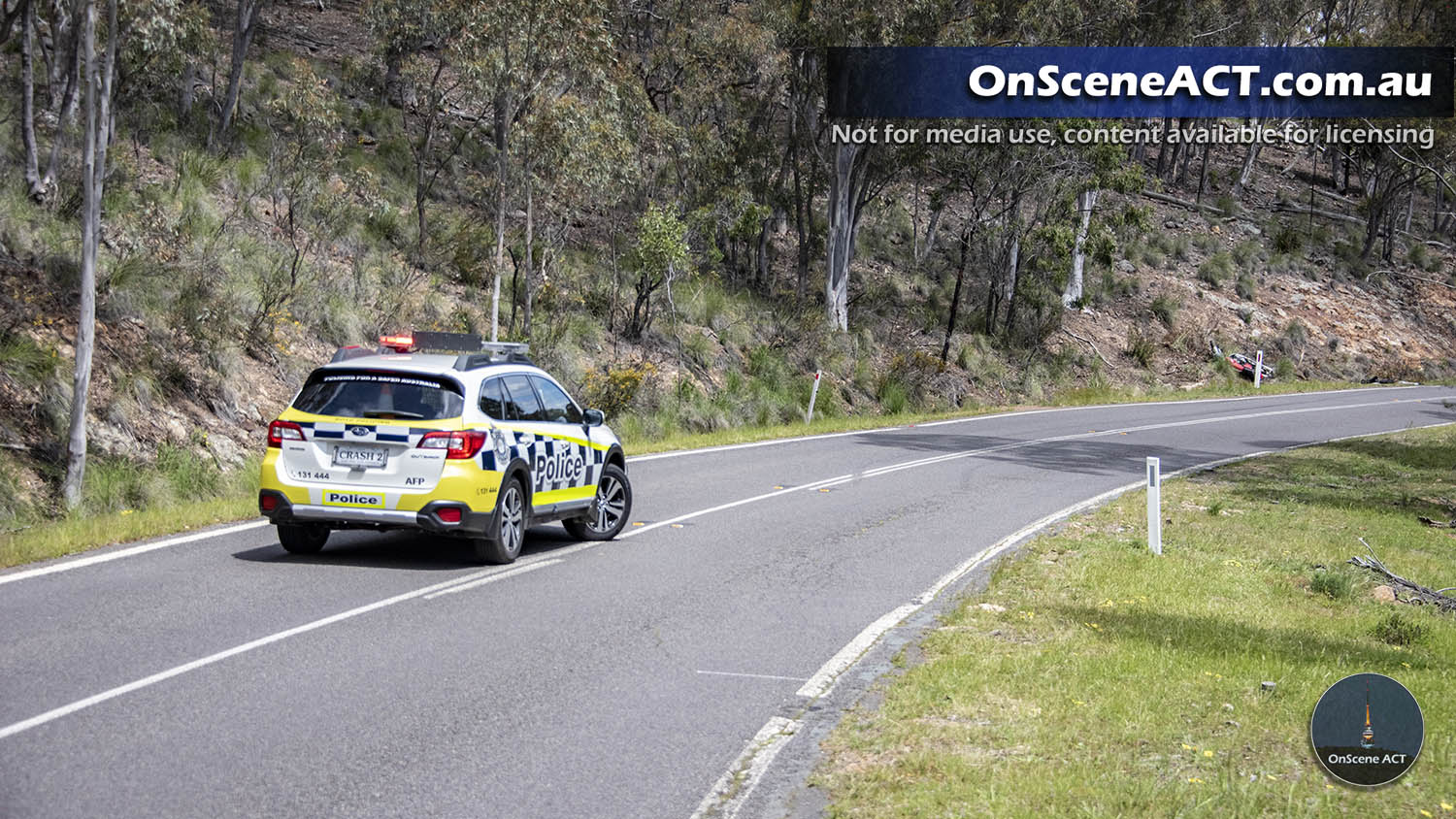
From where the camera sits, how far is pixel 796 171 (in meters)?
37.3

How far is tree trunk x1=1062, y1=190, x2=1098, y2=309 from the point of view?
43031 mm

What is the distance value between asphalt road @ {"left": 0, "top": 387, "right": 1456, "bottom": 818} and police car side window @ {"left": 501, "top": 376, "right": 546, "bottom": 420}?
4.12 feet

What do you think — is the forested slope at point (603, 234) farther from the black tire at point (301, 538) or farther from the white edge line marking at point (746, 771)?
the white edge line marking at point (746, 771)

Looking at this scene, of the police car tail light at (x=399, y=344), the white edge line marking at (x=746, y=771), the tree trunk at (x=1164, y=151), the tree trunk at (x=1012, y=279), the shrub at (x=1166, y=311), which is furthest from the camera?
the tree trunk at (x=1164, y=151)

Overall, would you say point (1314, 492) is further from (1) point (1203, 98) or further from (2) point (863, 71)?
(1) point (1203, 98)

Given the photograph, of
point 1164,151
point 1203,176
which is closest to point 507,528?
point 1203,176

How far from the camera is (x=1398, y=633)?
31.4ft

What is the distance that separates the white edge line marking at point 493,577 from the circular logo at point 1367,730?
6.08m

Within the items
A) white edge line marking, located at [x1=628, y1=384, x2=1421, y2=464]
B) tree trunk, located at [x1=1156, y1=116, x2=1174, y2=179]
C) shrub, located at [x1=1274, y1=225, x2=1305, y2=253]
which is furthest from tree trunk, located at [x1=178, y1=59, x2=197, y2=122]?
tree trunk, located at [x1=1156, y1=116, x2=1174, y2=179]

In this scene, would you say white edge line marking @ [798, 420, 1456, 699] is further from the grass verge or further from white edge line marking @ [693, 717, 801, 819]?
the grass verge

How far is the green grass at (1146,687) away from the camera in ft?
18.3

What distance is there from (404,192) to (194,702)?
88.0ft

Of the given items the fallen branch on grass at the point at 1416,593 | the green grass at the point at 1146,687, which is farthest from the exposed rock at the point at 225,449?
the fallen branch on grass at the point at 1416,593

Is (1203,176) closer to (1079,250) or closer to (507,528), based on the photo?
(1079,250)
